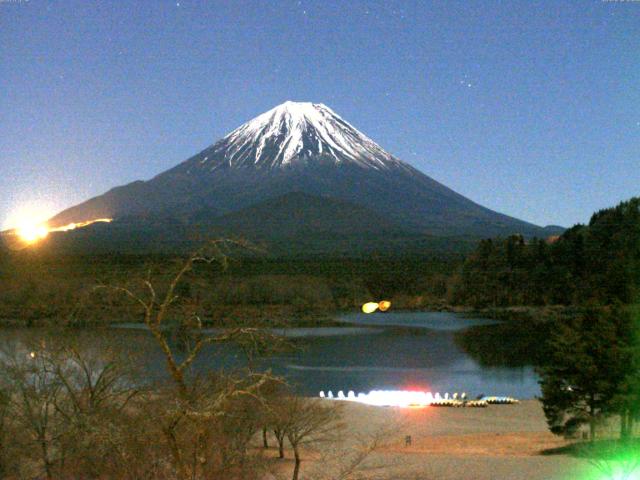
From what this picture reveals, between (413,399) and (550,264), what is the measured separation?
40039 millimetres

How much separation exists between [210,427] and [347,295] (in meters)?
49.1

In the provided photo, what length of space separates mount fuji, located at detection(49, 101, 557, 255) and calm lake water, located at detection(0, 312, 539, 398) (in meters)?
42.1

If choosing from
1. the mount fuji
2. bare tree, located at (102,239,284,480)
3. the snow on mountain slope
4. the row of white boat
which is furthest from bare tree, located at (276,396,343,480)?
the snow on mountain slope

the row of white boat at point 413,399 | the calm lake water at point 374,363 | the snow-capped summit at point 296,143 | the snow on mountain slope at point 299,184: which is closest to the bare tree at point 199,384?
the calm lake water at point 374,363

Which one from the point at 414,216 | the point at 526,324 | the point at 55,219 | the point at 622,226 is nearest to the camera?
the point at 526,324

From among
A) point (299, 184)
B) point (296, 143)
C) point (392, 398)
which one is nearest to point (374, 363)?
point (392, 398)

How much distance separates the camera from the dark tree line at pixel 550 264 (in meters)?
58.2

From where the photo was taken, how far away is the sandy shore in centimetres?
1238

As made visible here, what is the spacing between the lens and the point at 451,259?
71500mm

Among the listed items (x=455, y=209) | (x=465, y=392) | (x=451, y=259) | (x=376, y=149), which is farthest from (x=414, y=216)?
(x=465, y=392)

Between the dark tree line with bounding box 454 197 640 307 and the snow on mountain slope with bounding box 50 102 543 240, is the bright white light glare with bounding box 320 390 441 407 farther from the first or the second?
the snow on mountain slope with bounding box 50 102 543 240

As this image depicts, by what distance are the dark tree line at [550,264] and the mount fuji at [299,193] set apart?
24.6m

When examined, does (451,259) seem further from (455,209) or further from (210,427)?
(210,427)

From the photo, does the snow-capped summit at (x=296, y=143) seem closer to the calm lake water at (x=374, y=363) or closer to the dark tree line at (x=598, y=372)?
the calm lake water at (x=374, y=363)
